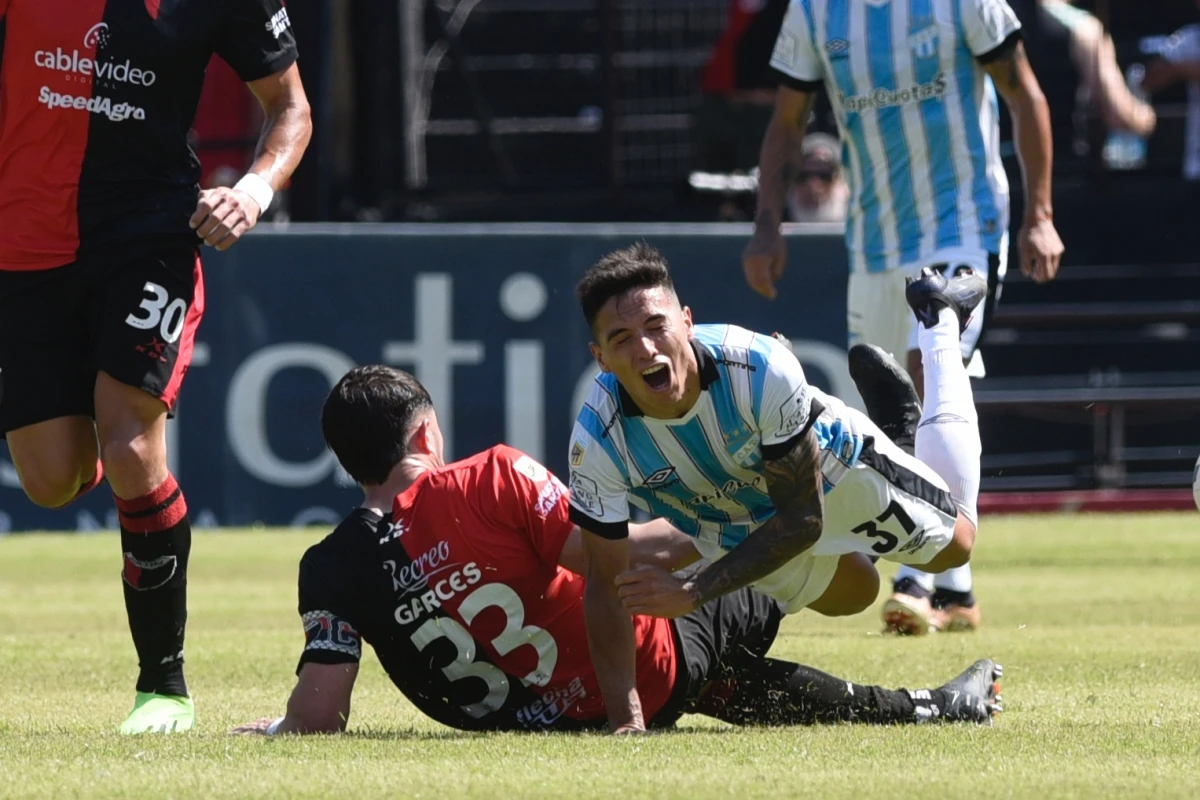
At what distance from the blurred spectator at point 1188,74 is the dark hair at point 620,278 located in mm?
10215

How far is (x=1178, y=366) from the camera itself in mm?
14344

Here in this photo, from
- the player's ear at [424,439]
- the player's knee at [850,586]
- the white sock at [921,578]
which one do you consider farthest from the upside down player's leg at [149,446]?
the white sock at [921,578]

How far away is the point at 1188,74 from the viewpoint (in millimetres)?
14531

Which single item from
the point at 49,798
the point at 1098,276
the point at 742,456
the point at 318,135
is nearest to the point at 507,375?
the point at 318,135

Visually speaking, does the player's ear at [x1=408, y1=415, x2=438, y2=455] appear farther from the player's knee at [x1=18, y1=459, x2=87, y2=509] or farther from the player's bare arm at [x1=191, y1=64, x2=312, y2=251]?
the player's knee at [x1=18, y1=459, x2=87, y2=509]

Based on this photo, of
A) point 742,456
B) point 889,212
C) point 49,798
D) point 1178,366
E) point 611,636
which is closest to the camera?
point 49,798

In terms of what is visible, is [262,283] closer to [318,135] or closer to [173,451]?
[173,451]

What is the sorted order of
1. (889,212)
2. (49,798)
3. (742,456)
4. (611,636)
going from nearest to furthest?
(49,798)
(611,636)
(742,456)
(889,212)

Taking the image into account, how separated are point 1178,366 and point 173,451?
22.3 ft

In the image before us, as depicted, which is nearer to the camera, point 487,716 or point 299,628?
point 487,716

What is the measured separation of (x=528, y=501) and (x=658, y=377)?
17.7 inches

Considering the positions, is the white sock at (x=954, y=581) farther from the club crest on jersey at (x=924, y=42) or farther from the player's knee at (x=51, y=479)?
the player's knee at (x=51, y=479)

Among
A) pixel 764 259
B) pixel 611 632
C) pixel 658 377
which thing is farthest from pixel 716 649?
pixel 764 259

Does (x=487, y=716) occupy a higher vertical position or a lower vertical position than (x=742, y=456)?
lower
